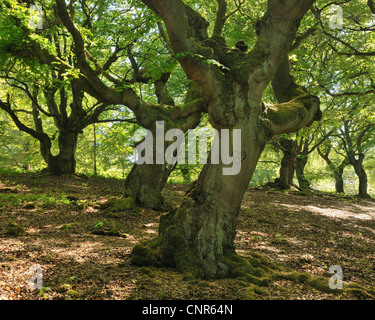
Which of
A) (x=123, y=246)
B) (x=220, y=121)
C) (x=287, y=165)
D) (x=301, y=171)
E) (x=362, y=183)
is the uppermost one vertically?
(x=220, y=121)

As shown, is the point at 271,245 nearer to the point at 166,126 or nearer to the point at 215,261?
the point at 215,261

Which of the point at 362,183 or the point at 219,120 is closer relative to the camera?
the point at 219,120

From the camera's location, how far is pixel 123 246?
5770 millimetres

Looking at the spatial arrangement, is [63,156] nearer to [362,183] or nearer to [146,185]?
[146,185]

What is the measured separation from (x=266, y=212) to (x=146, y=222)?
191 inches

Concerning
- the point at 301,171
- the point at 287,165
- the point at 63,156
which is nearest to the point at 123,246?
the point at 63,156

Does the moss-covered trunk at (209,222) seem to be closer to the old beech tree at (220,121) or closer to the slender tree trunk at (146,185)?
the old beech tree at (220,121)

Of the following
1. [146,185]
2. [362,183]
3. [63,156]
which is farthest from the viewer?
[362,183]

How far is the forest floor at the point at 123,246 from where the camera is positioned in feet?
12.1

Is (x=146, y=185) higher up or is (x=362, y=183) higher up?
(x=146, y=185)

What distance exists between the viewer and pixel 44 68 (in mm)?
9461

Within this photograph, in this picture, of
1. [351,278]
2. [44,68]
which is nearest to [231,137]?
[351,278]

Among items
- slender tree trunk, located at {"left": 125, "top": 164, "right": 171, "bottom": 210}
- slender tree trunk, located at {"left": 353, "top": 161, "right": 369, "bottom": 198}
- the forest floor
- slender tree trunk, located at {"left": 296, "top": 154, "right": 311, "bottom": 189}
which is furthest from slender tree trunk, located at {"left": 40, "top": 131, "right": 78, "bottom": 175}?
slender tree trunk, located at {"left": 353, "top": 161, "right": 369, "bottom": 198}

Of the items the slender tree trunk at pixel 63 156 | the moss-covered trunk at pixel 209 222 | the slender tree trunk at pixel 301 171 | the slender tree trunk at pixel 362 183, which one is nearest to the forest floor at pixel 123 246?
the moss-covered trunk at pixel 209 222
